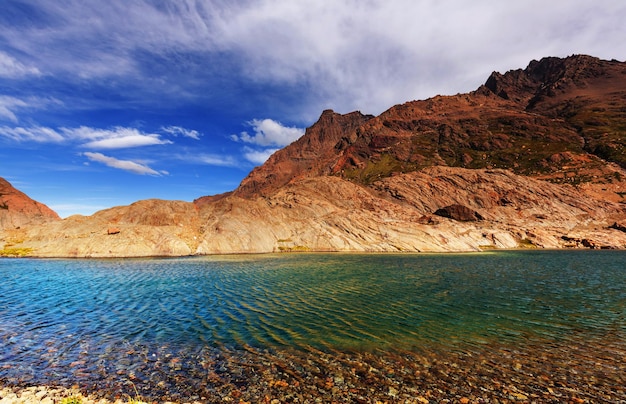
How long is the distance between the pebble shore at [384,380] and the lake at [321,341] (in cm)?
8

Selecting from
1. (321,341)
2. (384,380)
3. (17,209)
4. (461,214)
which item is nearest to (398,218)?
(461,214)

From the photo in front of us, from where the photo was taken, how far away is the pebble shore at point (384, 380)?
13.0 m

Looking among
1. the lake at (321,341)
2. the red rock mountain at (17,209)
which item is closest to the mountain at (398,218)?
the lake at (321,341)

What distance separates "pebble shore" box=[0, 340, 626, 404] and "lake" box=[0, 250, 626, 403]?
84mm

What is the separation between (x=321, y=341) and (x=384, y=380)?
582 cm

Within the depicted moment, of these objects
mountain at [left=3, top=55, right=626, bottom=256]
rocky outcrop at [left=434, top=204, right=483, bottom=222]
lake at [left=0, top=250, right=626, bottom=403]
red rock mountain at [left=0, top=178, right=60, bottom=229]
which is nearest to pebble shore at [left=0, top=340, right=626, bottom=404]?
lake at [left=0, top=250, right=626, bottom=403]

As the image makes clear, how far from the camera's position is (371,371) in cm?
1560

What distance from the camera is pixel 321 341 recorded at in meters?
19.7

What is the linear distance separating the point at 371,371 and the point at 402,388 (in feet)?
6.67

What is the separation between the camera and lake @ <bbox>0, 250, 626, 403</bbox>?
1395 cm

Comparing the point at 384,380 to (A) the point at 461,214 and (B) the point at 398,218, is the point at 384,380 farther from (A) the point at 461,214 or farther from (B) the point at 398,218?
(A) the point at 461,214

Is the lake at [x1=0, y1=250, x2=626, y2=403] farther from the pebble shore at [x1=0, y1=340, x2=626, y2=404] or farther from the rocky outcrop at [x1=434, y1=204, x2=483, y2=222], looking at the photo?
the rocky outcrop at [x1=434, y1=204, x2=483, y2=222]

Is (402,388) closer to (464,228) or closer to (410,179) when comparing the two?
(464,228)

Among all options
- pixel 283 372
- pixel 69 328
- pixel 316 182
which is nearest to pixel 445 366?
pixel 283 372
